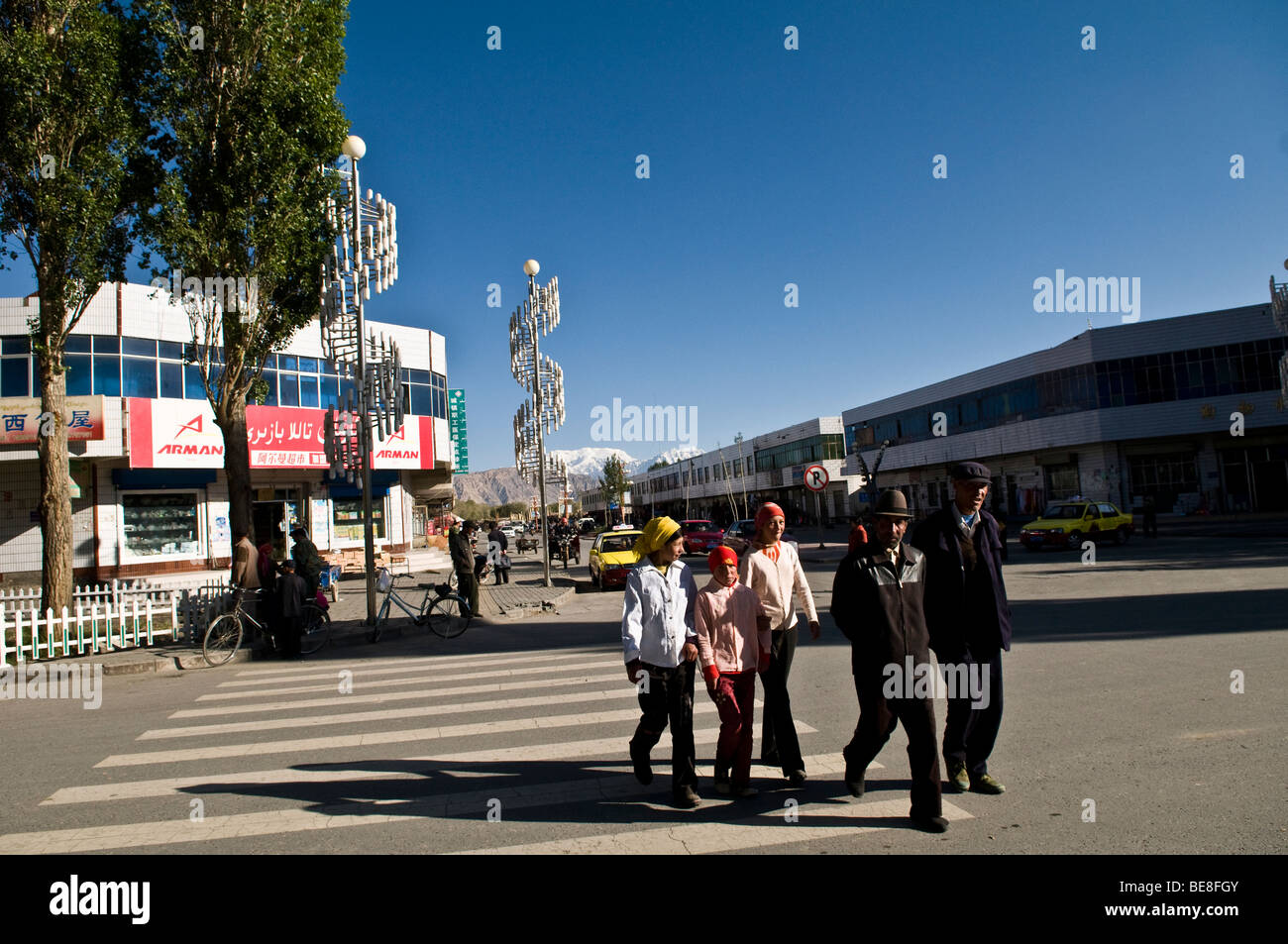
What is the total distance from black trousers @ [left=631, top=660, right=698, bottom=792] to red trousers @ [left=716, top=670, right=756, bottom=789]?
0.19m

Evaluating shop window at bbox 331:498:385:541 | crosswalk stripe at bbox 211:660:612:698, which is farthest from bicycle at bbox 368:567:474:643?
shop window at bbox 331:498:385:541

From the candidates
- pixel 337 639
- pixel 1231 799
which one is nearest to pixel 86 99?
pixel 337 639

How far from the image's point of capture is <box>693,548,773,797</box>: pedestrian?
16.1 ft

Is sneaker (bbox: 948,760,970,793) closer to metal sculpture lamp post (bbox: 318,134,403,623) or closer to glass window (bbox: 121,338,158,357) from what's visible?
metal sculpture lamp post (bbox: 318,134,403,623)

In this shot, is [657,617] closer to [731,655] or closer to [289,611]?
[731,655]

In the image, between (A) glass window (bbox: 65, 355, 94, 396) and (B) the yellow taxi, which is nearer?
(A) glass window (bbox: 65, 355, 94, 396)

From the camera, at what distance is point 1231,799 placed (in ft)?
14.6

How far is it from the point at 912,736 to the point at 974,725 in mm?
660

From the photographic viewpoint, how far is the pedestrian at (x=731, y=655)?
16.1 ft

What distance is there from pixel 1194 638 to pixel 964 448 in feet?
149

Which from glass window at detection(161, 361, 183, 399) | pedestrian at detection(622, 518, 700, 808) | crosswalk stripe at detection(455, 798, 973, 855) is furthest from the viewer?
glass window at detection(161, 361, 183, 399)

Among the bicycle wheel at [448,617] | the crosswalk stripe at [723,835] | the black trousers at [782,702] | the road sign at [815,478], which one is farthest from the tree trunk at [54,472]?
the road sign at [815,478]

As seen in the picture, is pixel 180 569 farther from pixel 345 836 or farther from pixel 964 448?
pixel 964 448
